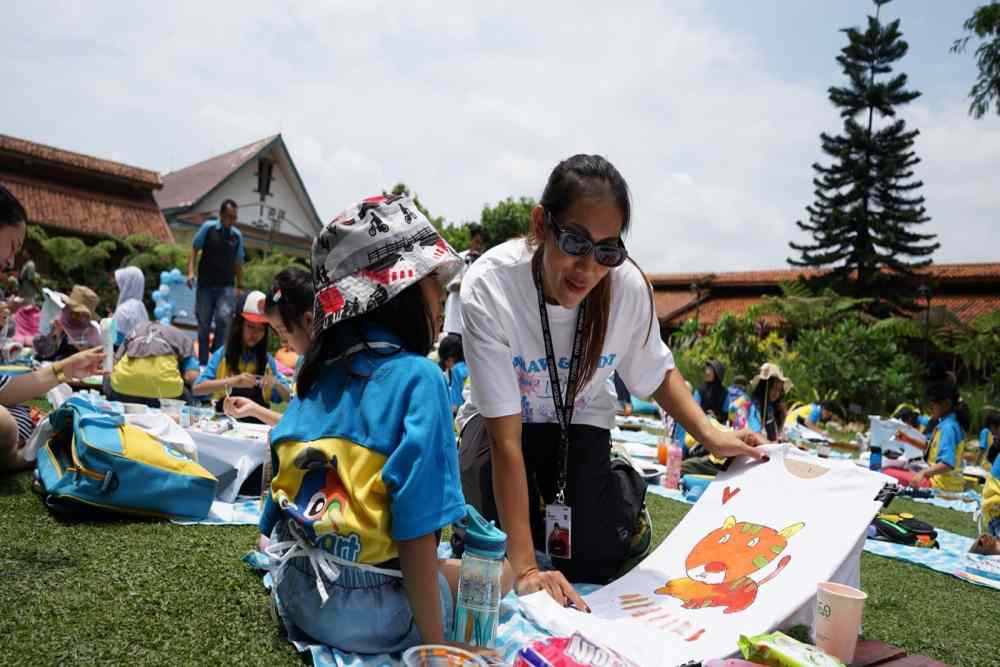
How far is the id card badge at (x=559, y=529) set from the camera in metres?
2.70

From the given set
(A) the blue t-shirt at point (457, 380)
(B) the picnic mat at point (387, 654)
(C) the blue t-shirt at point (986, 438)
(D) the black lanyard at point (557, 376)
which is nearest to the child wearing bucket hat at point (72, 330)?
(A) the blue t-shirt at point (457, 380)

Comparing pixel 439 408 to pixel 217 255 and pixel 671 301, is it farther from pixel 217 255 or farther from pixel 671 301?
pixel 671 301

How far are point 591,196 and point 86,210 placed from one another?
22578 millimetres

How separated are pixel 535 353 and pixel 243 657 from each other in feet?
4.71

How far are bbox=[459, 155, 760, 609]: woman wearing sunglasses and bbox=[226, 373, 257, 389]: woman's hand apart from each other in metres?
2.37

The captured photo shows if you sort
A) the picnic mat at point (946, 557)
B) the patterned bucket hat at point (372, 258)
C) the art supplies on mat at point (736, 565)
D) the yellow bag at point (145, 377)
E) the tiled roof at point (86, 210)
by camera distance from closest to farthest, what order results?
1. the patterned bucket hat at point (372, 258)
2. the art supplies on mat at point (736, 565)
3. the picnic mat at point (946, 557)
4. the yellow bag at point (145, 377)
5. the tiled roof at point (86, 210)

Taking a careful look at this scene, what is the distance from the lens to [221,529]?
316 cm

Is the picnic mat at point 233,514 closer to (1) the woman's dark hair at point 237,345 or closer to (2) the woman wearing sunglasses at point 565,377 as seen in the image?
(2) the woman wearing sunglasses at point 565,377

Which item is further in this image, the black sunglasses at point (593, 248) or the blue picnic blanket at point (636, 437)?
the blue picnic blanket at point (636, 437)

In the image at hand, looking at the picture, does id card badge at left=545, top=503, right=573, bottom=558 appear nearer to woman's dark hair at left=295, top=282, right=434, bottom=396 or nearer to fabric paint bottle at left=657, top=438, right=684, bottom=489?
woman's dark hair at left=295, top=282, right=434, bottom=396

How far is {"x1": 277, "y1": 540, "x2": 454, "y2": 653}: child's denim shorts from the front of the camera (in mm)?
1843

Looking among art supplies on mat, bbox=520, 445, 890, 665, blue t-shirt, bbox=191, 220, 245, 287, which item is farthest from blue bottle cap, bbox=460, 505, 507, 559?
blue t-shirt, bbox=191, 220, 245, 287

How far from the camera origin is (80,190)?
71.9ft

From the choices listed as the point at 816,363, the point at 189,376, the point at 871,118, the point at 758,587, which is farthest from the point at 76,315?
the point at 871,118
